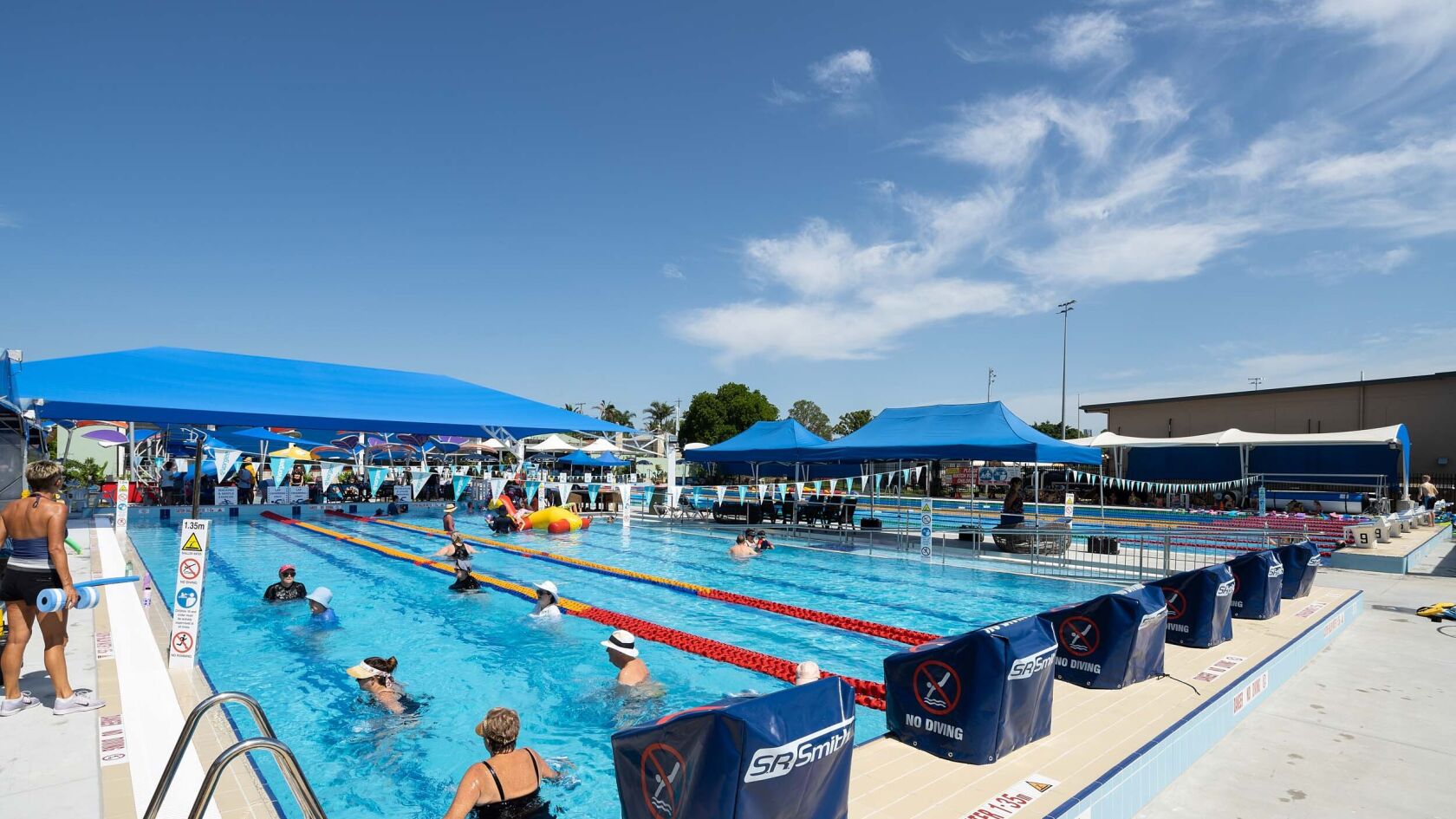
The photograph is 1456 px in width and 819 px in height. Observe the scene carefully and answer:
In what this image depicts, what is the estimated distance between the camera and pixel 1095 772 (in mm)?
3834

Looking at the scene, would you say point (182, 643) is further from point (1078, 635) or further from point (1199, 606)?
point (1199, 606)

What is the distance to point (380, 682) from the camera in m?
6.13

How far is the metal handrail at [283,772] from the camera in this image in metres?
2.32

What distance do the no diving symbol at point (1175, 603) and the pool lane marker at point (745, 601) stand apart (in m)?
2.05

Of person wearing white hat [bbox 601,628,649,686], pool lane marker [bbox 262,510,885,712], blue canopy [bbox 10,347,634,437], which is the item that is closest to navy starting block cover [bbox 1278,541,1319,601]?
pool lane marker [bbox 262,510,885,712]

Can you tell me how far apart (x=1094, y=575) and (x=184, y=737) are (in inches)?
494

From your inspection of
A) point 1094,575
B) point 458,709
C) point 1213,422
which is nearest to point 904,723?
point 458,709

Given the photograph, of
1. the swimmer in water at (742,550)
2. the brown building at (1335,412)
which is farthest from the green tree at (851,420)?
the swimmer in water at (742,550)

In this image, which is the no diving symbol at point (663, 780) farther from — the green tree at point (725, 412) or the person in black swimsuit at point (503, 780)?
the green tree at point (725, 412)

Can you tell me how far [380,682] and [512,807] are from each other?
3.25 meters

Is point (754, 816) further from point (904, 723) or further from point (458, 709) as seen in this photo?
point (458, 709)

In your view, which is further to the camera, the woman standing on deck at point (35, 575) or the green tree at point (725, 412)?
the green tree at point (725, 412)

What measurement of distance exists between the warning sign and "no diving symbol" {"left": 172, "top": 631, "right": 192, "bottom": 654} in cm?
631

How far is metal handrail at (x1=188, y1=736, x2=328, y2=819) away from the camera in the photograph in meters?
2.32
